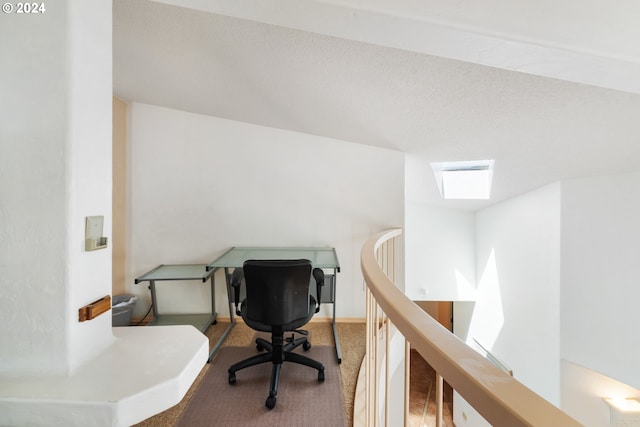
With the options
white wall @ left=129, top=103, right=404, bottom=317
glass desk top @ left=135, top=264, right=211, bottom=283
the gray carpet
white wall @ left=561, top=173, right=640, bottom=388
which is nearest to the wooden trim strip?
the gray carpet

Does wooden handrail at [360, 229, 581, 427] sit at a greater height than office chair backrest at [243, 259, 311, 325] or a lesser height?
greater

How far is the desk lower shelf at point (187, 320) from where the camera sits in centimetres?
263

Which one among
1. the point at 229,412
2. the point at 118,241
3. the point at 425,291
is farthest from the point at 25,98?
the point at 425,291

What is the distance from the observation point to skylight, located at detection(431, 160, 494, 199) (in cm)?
379

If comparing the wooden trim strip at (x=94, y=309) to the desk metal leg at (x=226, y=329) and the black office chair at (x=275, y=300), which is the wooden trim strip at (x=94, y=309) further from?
the desk metal leg at (x=226, y=329)

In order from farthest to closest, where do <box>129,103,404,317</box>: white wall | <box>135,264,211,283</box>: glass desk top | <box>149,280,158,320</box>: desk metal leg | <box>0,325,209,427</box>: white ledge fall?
<box>129,103,404,317</box>: white wall
<box>149,280,158,320</box>: desk metal leg
<box>135,264,211,283</box>: glass desk top
<box>0,325,209,427</box>: white ledge

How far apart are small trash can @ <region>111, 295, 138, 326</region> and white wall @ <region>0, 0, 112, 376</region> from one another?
2005 mm

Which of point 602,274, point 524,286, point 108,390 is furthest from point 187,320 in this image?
point 602,274

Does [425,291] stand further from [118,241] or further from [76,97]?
[76,97]

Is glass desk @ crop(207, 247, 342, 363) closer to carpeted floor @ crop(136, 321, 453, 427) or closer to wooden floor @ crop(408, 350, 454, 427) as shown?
carpeted floor @ crop(136, 321, 453, 427)

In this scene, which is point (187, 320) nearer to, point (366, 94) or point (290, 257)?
point (290, 257)

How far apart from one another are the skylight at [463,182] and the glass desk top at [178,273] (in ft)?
10.2

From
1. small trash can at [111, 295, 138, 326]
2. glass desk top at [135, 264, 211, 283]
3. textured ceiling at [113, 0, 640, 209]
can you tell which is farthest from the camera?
small trash can at [111, 295, 138, 326]

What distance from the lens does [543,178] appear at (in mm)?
3062
